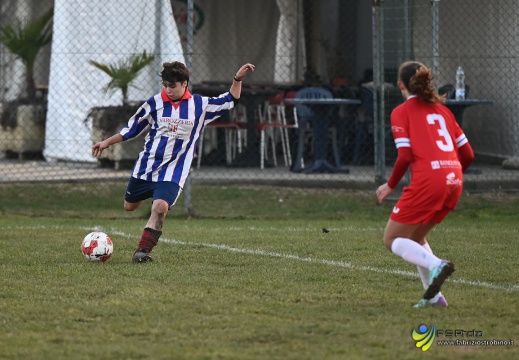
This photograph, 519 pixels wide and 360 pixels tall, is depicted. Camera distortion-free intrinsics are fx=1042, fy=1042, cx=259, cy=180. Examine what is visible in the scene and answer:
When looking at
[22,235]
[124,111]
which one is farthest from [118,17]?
[22,235]

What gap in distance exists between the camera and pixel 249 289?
6531mm

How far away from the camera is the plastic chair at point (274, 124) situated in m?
15.3

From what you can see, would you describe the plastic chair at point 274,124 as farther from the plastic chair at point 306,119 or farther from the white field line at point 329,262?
the white field line at point 329,262

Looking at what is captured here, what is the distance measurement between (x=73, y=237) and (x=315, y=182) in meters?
4.42

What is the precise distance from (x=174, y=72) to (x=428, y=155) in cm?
268

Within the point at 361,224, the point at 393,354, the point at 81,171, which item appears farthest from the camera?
the point at 81,171

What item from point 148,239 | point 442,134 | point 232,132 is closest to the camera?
point 442,134

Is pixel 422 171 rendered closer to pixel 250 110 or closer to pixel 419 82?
pixel 419 82

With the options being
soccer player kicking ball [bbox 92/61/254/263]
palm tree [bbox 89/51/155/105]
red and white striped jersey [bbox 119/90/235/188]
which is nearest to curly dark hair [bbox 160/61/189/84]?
soccer player kicking ball [bbox 92/61/254/263]

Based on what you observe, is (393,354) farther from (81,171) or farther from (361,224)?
(81,171)

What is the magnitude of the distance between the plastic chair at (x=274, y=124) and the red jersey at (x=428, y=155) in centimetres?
885

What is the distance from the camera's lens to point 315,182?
1305 centimetres

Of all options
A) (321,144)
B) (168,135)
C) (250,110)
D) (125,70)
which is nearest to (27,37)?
(125,70)

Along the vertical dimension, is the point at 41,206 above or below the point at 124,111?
below
